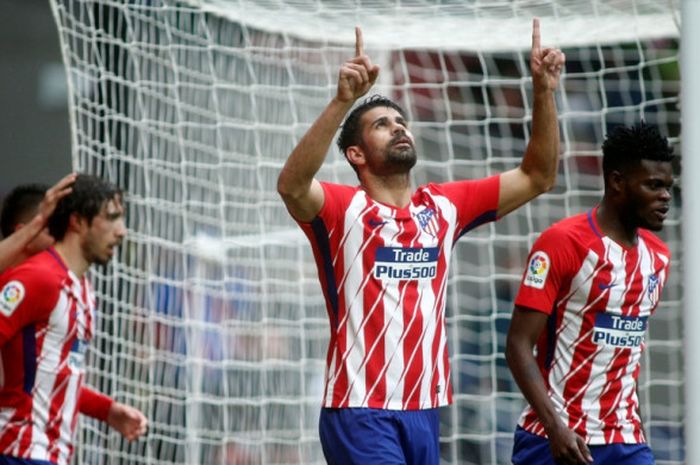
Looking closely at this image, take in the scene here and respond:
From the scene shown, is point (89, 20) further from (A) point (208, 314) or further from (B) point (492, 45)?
(B) point (492, 45)

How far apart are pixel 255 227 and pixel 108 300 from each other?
0.97 m

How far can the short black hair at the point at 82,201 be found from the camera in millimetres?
5324

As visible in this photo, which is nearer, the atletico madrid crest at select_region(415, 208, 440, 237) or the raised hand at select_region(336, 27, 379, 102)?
the raised hand at select_region(336, 27, 379, 102)

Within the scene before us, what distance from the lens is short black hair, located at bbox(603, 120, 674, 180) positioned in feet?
16.3

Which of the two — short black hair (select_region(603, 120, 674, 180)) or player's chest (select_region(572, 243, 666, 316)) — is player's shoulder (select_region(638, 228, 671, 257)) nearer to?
player's chest (select_region(572, 243, 666, 316))

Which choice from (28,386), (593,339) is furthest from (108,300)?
(593,339)

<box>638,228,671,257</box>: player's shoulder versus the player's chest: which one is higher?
<box>638,228,671,257</box>: player's shoulder

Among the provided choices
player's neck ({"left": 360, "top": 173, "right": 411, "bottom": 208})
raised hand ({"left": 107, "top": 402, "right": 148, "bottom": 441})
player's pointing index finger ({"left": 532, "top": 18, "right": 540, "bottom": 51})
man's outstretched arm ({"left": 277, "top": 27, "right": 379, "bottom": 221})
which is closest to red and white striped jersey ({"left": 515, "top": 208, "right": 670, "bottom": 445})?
player's neck ({"left": 360, "top": 173, "right": 411, "bottom": 208})

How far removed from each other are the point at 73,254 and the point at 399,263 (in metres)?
1.54

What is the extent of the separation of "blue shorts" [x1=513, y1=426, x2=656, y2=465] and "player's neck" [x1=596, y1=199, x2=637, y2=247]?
0.75 m

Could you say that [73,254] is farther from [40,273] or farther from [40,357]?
[40,357]

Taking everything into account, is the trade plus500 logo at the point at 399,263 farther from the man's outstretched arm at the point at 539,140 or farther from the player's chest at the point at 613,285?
the player's chest at the point at 613,285

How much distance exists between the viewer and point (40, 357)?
5.18 metres

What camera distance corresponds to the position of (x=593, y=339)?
15.9ft
